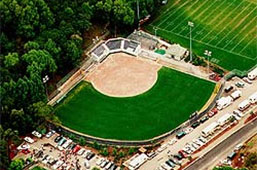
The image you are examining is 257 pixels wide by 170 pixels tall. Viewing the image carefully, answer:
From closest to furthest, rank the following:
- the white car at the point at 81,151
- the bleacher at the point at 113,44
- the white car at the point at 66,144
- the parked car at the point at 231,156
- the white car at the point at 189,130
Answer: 1. the parked car at the point at 231,156
2. the white car at the point at 81,151
3. the white car at the point at 66,144
4. the white car at the point at 189,130
5. the bleacher at the point at 113,44

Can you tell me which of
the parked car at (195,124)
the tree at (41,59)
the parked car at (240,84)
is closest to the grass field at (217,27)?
the parked car at (240,84)

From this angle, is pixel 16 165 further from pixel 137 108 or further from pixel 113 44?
pixel 113 44

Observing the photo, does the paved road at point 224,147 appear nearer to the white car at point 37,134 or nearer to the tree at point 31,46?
the white car at point 37,134

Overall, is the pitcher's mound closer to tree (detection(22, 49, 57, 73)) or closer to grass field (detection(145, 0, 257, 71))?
tree (detection(22, 49, 57, 73))

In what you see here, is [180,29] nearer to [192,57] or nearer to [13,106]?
[192,57]

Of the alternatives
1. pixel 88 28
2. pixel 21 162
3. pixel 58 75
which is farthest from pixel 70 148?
pixel 88 28

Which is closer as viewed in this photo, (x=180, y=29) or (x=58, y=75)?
(x=58, y=75)

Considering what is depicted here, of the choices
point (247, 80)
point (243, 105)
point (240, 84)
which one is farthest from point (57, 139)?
point (247, 80)
